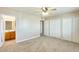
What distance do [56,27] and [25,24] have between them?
73cm

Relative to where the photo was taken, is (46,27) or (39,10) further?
(46,27)

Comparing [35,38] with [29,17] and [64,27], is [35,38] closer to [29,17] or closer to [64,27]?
[29,17]

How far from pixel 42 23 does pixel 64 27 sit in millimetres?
516

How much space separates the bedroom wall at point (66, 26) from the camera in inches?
68.7

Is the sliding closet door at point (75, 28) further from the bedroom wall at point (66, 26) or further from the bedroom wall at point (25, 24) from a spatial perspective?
the bedroom wall at point (25, 24)

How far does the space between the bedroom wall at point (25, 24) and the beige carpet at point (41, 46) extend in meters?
0.15

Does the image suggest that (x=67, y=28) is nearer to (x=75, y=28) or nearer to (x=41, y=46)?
(x=75, y=28)

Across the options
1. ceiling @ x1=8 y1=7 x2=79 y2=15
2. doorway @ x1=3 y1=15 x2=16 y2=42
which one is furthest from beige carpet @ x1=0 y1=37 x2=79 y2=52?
ceiling @ x1=8 y1=7 x2=79 y2=15

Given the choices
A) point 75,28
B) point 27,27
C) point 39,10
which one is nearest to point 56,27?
point 75,28

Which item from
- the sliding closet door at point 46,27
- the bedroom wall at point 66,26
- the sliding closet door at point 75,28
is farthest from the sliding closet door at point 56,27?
the sliding closet door at point 75,28

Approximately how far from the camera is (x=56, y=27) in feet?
6.23

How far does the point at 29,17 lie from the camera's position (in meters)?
1.84

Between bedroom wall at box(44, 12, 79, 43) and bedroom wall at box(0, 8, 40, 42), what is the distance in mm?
290

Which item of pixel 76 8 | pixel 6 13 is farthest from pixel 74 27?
pixel 6 13
